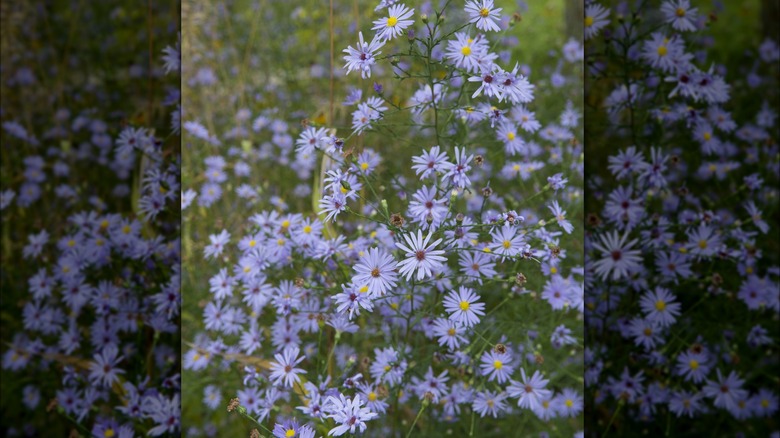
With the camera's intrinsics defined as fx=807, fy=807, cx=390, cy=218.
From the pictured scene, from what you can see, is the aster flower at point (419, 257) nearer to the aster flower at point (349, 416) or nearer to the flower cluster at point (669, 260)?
the aster flower at point (349, 416)

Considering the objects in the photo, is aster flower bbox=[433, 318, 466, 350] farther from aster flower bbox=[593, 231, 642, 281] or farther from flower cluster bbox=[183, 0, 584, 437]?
aster flower bbox=[593, 231, 642, 281]

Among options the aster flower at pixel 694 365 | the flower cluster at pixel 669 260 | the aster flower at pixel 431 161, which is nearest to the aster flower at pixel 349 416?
the aster flower at pixel 431 161

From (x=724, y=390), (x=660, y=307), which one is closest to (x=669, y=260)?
(x=660, y=307)

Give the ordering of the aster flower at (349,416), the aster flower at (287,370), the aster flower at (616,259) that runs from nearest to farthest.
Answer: the aster flower at (349,416)
the aster flower at (287,370)
the aster flower at (616,259)

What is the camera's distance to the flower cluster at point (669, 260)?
44.1 inches

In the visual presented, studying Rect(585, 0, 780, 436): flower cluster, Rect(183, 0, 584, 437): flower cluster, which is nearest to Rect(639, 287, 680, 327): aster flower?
Rect(585, 0, 780, 436): flower cluster

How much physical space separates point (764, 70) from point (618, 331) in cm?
79

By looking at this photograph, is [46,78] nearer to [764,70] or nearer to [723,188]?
[723,188]

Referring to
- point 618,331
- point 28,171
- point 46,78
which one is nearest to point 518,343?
point 618,331

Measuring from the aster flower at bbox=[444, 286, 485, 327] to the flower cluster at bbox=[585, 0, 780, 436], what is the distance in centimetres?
35

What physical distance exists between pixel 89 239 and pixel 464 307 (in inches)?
25.9

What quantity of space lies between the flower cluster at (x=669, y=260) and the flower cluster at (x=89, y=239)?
0.60 m

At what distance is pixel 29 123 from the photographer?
5.01 feet

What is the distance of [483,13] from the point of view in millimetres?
741
